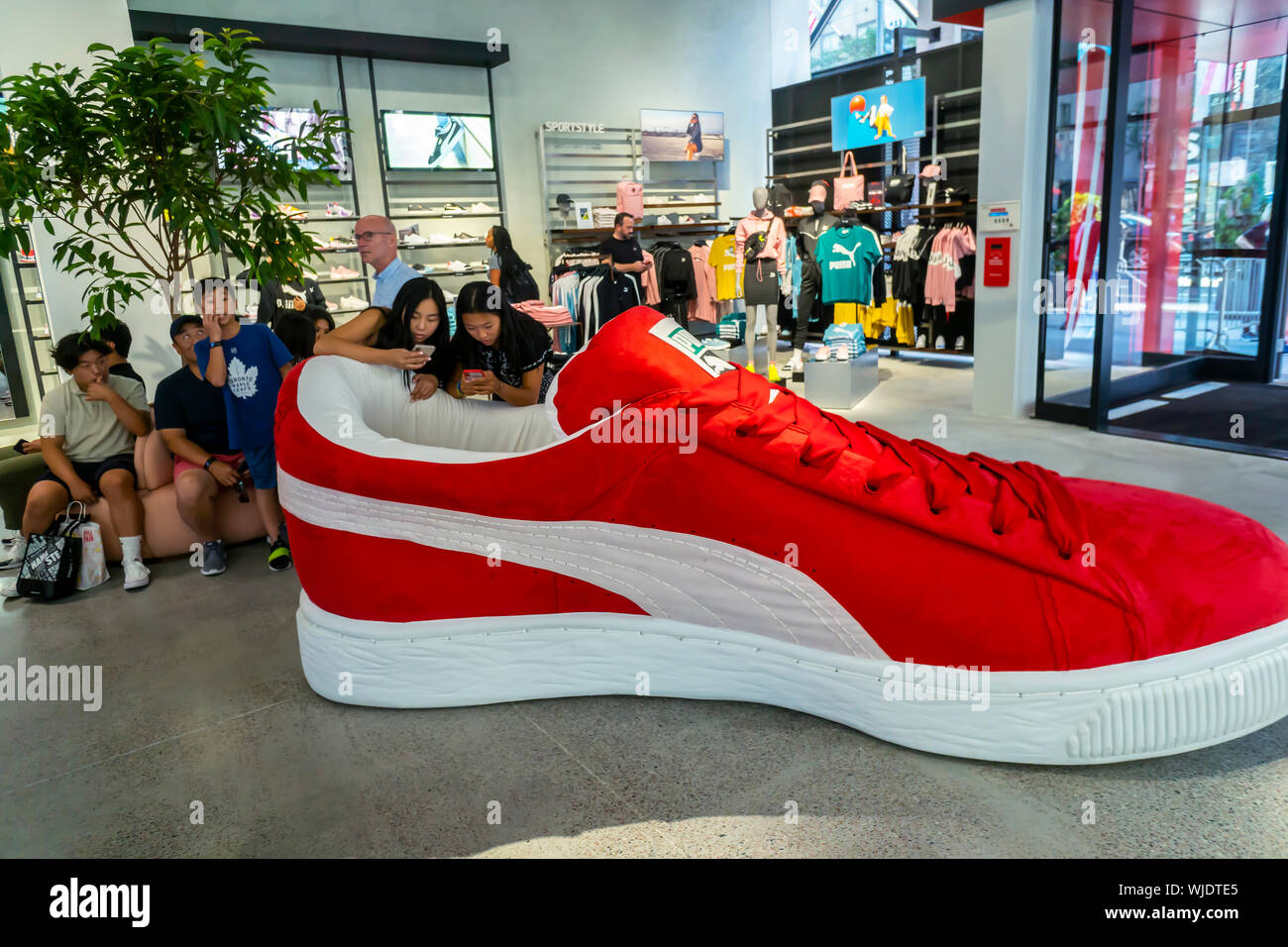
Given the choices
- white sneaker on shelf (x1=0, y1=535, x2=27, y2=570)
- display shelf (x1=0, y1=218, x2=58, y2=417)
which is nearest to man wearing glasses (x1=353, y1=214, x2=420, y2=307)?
white sneaker on shelf (x1=0, y1=535, x2=27, y2=570)

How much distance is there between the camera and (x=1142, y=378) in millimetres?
A: 5387

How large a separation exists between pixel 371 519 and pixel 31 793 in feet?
2.79

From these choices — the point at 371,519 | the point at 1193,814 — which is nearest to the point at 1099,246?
the point at 1193,814

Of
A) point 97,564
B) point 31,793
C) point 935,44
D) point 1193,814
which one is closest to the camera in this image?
point 1193,814

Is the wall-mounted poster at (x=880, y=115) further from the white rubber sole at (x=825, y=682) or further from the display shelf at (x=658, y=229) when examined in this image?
the white rubber sole at (x=825, y=682)

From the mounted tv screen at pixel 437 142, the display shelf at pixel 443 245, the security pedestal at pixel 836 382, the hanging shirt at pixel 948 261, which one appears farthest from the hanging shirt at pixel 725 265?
the mounted tv screen at pixel 437 142

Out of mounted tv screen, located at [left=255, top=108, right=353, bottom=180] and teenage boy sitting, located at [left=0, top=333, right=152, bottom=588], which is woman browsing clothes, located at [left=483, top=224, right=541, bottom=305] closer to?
mounted tv screen, located at [left=255, top=108, right=353, bottom=180]

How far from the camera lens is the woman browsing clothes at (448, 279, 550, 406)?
238cm

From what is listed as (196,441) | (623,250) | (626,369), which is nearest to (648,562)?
(626,369)

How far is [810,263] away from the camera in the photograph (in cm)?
820

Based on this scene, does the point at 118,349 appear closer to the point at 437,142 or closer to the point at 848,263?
the point at 437,142

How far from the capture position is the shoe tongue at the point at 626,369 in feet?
5.59

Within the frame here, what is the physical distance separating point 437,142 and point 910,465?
7326mm
